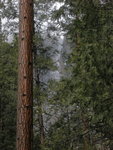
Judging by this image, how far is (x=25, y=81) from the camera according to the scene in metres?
5.93

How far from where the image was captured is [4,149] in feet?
66.3

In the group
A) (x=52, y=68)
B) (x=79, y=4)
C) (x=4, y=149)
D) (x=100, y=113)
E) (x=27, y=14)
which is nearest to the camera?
(x=27, y=14)

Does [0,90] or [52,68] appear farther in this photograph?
[0,90]

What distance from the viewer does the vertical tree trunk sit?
5.66 m

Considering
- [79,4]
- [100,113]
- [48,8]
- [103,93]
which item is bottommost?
[100,113]

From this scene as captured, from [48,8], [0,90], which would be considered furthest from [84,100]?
[0,90]

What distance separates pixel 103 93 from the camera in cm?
802

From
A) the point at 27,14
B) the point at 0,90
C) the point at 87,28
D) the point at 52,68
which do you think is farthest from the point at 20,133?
the point at 0,90

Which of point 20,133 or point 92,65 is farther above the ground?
point 92,65

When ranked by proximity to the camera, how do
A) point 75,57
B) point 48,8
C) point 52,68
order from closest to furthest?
point 75,57 → point 52,68 → point 48,8

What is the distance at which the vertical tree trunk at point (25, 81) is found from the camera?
5664mm

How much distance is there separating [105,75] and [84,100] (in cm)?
87

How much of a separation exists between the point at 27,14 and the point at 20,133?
2351mm

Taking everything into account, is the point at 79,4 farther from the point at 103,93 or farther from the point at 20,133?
the point at 20,133
